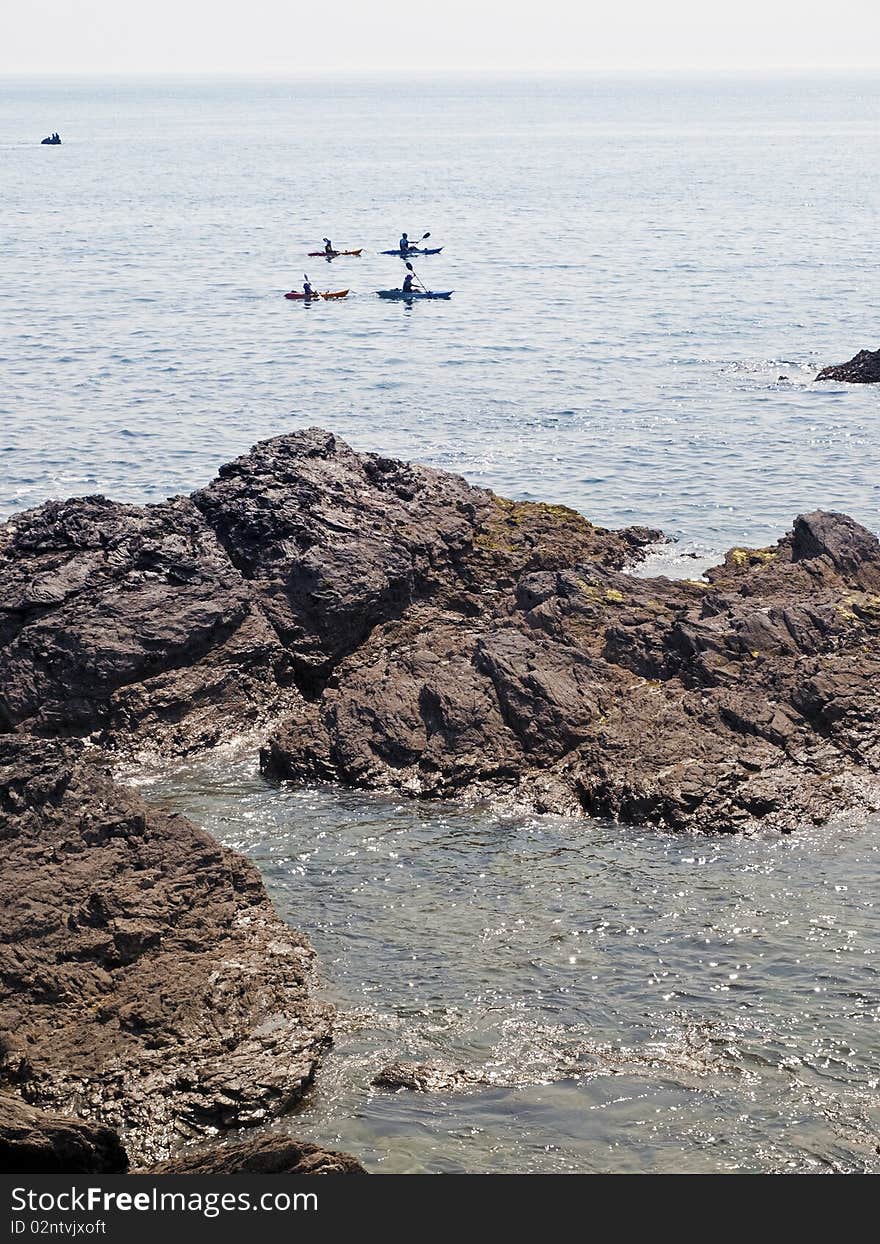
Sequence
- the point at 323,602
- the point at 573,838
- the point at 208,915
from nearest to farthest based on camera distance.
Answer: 1. the point at 208,915
2. the point at 573,838
3. the point at 323,602

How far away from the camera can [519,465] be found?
41.7 m

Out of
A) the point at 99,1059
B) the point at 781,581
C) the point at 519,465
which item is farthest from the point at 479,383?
the point at 99,1059

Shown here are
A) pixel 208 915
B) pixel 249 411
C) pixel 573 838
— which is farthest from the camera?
pixel 249 411

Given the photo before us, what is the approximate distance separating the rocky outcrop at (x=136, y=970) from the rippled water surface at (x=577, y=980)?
71 cm

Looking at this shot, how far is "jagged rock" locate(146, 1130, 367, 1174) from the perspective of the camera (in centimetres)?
1155

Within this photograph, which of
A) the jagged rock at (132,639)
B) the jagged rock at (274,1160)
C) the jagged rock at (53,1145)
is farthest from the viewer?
the jagged rock at (132,639)

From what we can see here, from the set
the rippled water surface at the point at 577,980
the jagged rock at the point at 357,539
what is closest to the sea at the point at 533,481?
the rippled water surface at the point at 577,980

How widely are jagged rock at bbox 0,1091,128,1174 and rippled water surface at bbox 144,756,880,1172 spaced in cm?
215

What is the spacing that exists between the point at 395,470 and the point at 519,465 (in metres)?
11.7

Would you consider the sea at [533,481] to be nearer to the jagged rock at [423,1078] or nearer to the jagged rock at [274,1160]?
the jagged rock at [423,1078]

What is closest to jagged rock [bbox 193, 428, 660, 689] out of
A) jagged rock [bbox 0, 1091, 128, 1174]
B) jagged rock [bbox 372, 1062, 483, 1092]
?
jagged rock [bbox 372, 1062, 483, 1092]

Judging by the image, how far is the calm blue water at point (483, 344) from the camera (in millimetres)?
41250

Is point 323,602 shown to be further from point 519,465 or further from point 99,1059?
point 519,465

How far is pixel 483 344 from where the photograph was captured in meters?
62.3
